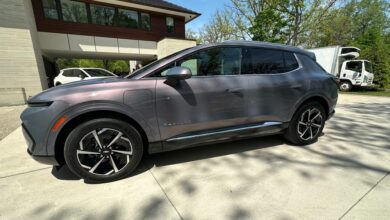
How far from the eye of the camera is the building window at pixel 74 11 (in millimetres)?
11609

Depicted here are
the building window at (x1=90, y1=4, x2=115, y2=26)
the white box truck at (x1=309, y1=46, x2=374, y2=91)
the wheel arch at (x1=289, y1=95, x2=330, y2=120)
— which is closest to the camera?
the wheel arch at (x1=289, y1=95, x2=330, y2=120)

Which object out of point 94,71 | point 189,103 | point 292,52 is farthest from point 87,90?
point 94,71

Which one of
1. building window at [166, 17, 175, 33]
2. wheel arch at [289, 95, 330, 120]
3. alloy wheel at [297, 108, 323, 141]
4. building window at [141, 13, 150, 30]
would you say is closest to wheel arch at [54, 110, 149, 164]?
wheel arch at [289, 95, 330, 120]

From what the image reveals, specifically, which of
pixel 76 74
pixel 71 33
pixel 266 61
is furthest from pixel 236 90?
pixel 71 33

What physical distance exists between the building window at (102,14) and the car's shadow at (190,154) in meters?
12.6

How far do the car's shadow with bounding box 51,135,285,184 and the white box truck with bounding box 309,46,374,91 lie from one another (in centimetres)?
1182

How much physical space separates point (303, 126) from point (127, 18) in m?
13.6

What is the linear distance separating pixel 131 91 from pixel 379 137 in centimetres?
453

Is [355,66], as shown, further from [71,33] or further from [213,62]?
[71,33]

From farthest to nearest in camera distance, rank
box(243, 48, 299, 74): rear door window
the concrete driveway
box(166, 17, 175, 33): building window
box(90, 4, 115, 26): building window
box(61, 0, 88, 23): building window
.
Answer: box(166, 17, 175, 33): building window
box(90, 4, 115, 26): building window
box(61, 0, 88, 23): building window
box(243, 48, 299, 74): rear door window
the concrete driveway

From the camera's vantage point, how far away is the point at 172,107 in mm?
2357

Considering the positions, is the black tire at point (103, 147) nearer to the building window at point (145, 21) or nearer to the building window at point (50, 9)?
the building window at point (50, 9)

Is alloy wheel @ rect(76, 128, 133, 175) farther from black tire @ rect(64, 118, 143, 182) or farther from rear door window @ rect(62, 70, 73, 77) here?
rear door window @ rect(62, 70, 73, 77)

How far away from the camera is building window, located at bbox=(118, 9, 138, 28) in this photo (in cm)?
1300
